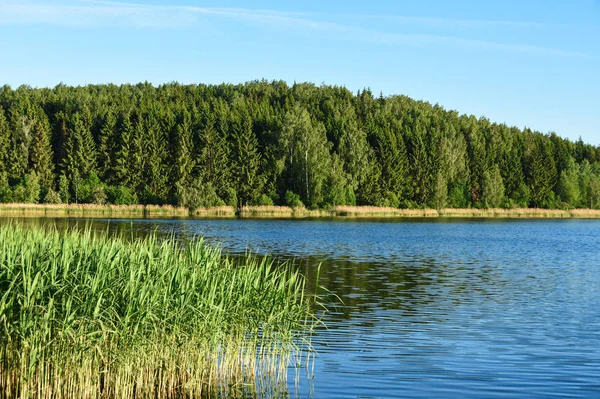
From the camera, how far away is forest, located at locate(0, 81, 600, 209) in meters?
102

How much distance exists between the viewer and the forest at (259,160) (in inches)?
4031

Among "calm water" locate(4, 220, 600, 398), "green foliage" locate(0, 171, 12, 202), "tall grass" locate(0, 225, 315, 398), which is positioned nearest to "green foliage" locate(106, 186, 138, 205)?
"green foliage" locate(0, 171, 12, 202)

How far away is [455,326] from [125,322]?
426 inches

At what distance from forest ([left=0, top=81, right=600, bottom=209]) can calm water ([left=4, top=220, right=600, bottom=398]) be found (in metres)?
62.0

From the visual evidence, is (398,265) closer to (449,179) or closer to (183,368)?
(183,368)

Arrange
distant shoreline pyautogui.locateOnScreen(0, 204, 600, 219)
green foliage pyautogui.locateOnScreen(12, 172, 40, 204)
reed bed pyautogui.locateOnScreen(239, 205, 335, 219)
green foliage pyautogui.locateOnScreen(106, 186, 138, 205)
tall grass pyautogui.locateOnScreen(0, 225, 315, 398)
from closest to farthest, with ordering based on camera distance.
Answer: tall grass pyautogui.locateOnScreen(0, 225, 315, 398)
distant shoreline pyautogui.locateOnScreen(0, 204, 600, 219)
green foliage pyautogui.locateOnScreen(12, 172, 40, 204)
reed bed pyautogui.locateOnScreen(239, 205, 335, 219)
green foliage pyautogui.locateOnScreen(106, 186, 138, 205)

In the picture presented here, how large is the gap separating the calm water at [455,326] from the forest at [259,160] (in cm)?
6204

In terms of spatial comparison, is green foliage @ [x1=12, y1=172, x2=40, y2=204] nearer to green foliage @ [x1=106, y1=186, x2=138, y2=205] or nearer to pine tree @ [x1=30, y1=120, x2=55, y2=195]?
pine tree @ [x1=30, y1=120, x2=55, y2=195]

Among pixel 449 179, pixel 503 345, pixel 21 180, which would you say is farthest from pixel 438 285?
pixel 449 179

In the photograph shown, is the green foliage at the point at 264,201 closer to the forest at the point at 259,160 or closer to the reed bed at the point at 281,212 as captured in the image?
the forest at the point at 259,160

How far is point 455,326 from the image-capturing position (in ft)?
63.9

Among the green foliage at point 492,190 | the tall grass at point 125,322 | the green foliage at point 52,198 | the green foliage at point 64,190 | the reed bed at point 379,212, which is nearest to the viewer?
the tall grass at point 125,322

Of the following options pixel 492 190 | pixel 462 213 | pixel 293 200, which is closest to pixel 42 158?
pixel 293 200

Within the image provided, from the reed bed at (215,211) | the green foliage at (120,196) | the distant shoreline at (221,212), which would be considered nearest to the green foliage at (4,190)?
the distant shoreline at (221,212)
